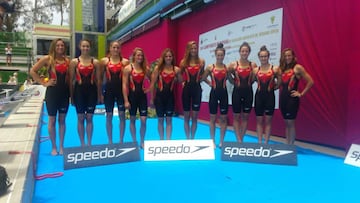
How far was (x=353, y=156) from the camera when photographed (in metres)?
4.29

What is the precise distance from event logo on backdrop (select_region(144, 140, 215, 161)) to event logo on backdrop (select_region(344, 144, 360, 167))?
70.5 inches

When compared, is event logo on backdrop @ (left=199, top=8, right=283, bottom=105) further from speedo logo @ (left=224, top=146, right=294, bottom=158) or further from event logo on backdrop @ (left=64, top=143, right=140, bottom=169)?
event logo on backdrop @ (left=64, top=143, right=140, bottom=169)

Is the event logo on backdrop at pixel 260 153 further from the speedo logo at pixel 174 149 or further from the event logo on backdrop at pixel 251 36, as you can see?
the event logo on backdrop at pixel 251 36

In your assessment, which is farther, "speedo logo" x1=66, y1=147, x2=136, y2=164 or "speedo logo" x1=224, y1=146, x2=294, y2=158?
"speedo logo" x1=224, y1=146, x2=294, y2=158

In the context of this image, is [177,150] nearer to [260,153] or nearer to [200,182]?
[200,182]

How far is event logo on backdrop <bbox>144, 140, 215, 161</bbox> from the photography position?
4191 millimetres

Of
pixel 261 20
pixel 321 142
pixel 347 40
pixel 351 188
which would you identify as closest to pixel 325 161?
pixel 321 142

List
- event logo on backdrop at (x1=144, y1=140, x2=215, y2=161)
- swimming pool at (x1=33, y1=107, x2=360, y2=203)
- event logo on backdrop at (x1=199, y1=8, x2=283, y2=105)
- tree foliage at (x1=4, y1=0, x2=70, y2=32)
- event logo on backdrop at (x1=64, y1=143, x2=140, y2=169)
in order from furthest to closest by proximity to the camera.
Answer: tree foliage at (x1=4, y1=0, x2=70, y2=32), event logo on backdrop at (x1=199, y1=8, x2=283, y2=105), event logo on backdrop at (x1=144, y1=140, x2=215, y2=161), event logo on backdrop at (x1=64, y1=143, x2=140, y2=169), swimming pool at (x1=33, y1=107, x2=360, y2=203)

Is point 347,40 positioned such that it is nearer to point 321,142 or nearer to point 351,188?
point 321,142

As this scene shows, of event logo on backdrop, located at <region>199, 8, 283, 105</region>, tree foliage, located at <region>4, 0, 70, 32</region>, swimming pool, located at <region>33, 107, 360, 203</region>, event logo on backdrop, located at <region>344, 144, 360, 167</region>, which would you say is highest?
tree foliage, located at <region>4, 0, 70, 32</region>

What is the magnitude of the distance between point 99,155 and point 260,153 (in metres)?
1.97

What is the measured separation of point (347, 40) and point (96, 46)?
16.8m

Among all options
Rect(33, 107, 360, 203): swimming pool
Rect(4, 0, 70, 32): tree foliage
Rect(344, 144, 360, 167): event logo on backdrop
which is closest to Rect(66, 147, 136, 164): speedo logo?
Rect(33, 107, 360, 203): swimming pool

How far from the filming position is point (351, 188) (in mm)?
3225
